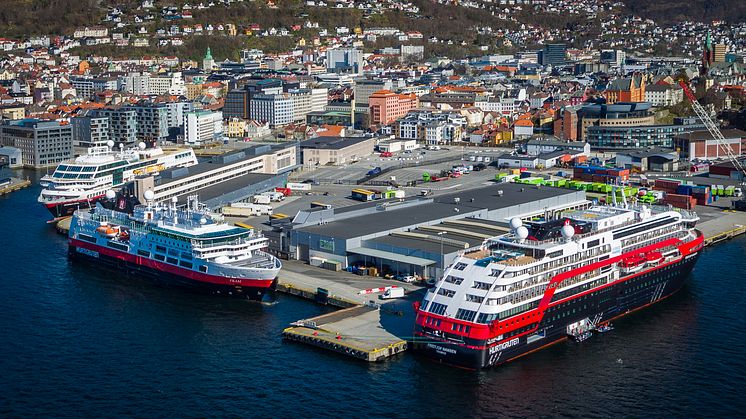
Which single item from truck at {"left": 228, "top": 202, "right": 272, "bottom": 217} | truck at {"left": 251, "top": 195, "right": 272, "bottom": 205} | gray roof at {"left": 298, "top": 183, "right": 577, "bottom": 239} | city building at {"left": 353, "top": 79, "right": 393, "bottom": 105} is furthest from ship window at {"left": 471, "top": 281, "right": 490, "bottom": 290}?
city building at {"left": 353, "top": 79, "right": 393, "bottom": 105}

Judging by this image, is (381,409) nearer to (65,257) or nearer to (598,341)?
(598,341)

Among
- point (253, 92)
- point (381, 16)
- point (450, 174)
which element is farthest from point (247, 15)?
point (450, 174)

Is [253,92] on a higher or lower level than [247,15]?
lower

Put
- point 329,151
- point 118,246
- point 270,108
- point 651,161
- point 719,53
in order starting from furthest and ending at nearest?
1. point 719,53
2. point 270,108
3. point 329,151
4. point 651,161
5. point 118,246

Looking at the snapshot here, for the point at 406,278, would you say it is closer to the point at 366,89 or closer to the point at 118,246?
the point at 118,246

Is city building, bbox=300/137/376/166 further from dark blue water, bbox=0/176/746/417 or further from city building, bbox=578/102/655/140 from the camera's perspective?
dark blue water, bbox=0/176/746/417

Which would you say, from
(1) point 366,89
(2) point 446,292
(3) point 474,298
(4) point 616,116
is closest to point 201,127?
(1) point 366,89

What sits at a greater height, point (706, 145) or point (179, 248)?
point (706, 145)
